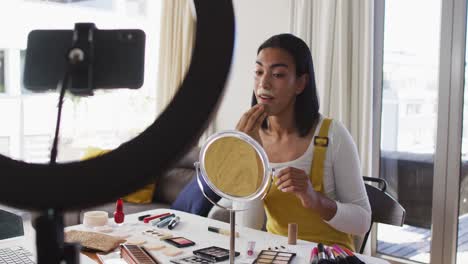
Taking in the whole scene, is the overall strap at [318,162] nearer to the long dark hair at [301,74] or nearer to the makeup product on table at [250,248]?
the long dark hair at [301,74]

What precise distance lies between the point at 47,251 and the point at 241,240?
1.01 meters

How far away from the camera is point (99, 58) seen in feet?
1.08

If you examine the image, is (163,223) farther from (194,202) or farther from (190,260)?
(194,202)

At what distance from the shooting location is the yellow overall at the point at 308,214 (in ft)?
4.76

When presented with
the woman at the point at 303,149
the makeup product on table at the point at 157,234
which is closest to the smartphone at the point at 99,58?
the makeup product on table at the point at 157,234

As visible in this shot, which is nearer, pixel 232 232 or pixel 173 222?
pixel 232 232

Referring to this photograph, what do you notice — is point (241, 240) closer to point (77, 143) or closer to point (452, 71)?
point (77, 143)

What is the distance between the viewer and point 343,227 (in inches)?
55.9

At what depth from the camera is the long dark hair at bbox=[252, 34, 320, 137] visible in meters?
1.51

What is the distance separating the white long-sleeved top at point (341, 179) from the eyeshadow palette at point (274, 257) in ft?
1.04

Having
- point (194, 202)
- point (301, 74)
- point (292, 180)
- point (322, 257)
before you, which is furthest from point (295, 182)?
point (194, 202)

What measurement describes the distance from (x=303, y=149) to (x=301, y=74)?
244mm

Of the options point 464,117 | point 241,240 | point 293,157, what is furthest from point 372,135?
point 241,240

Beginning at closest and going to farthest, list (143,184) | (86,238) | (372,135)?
(143,184) → (86,238) → (372,135)
